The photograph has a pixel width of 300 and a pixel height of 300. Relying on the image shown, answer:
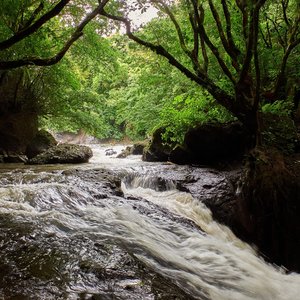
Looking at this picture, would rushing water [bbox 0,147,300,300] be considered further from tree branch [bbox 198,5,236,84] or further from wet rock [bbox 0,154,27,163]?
wet rock [bbox 0,154,27,163]

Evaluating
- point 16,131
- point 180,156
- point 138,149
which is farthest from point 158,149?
point 16,131

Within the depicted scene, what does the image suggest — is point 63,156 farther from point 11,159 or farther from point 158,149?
point 158,149

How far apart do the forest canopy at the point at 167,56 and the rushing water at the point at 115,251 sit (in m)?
2.28

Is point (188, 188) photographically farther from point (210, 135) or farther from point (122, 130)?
point (122, 130)

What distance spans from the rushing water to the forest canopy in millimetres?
2284

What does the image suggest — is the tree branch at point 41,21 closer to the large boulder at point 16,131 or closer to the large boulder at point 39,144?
the large boulder at point 16,131

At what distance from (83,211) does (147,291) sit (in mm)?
2477

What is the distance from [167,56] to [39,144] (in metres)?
8.23

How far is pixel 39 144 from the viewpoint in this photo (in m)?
12.5

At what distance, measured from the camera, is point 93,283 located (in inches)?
94.0

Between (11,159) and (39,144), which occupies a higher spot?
(39,144)

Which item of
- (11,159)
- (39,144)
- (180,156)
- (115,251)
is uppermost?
(180,156)

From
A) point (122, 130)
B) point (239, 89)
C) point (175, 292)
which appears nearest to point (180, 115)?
point (239, 89)

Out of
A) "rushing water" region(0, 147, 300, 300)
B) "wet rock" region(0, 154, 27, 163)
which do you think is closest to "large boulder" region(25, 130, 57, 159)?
"wet rock" region(0, 154, 27, 163)
